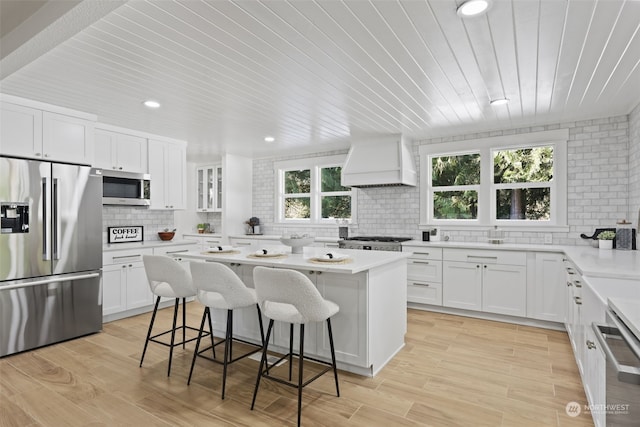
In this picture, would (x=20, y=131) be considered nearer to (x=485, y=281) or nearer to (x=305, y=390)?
(x=305, y=390)

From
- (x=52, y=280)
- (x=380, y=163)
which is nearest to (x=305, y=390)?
(x=52, y=280)

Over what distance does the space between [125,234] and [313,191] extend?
3069mm

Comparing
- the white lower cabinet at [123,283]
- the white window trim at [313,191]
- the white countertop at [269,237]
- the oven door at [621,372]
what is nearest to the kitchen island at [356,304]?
the oven door at [621,372]

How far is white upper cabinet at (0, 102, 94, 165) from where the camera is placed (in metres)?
3.23

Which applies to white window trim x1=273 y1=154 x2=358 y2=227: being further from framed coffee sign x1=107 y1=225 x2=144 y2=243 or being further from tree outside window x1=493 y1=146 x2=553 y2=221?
framed coffee sign x1=107 y1=225 x2=144 y2=243

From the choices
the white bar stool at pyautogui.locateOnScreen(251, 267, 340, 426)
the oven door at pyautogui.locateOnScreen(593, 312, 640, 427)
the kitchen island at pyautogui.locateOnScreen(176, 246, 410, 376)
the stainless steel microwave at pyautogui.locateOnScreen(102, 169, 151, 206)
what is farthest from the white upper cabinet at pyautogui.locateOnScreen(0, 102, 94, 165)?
the oven door at pyautogui.locateOnScreen(593, 312, 640, 427)

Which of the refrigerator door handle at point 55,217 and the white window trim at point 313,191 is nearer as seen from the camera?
the refrigerator door handle at point 55,217

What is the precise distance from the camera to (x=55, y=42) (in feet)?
6.64

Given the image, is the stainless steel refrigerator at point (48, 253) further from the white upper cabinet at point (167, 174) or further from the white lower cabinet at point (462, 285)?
the white lower cabinet at point (462, 285)

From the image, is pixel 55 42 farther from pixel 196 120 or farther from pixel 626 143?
pixel 626 143

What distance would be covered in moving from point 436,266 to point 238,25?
12.0ft

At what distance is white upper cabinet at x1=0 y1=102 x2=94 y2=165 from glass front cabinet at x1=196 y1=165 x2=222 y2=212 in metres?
3.10

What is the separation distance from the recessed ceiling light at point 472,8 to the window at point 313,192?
4.00 m

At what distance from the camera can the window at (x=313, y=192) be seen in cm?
615
